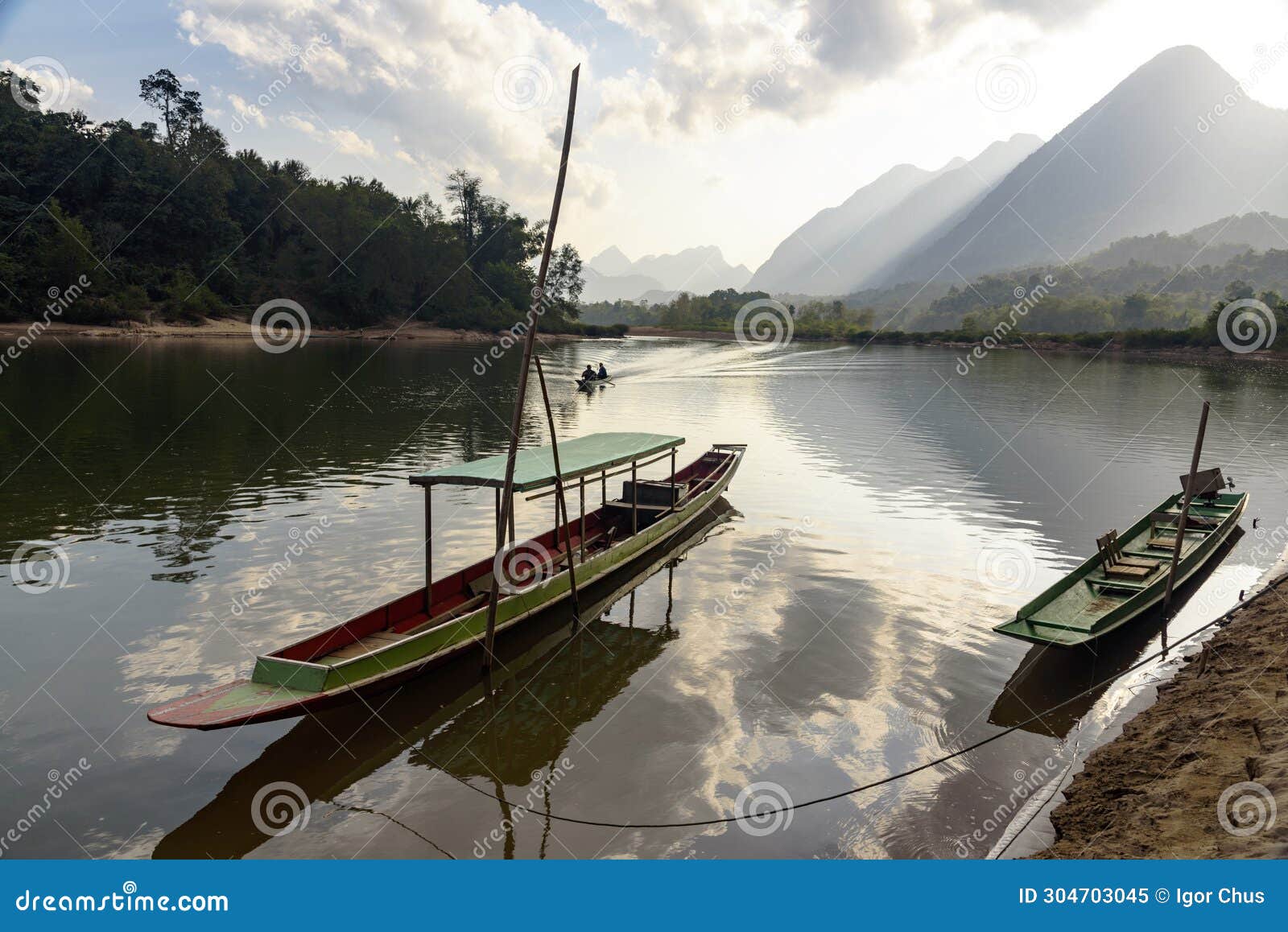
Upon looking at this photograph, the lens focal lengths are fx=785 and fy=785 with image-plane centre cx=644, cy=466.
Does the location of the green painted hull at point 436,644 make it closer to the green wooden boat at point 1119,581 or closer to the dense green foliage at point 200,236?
the green wooden boat at point 1119,581

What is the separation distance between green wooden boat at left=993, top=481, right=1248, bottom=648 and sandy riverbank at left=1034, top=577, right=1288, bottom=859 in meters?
1.43

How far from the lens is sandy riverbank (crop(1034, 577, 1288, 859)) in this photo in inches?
249

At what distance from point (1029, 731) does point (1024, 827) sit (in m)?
2.82

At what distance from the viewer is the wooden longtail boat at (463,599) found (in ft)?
29.8

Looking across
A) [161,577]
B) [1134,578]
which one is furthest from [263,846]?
[1134,578]

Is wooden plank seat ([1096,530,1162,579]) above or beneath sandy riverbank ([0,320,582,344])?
beneath

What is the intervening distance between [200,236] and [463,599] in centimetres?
8668

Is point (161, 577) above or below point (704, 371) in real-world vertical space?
below

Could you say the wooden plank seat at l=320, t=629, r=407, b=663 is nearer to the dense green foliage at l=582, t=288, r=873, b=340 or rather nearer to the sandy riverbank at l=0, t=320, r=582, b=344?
the sandy riverbank at l=0, t=320, r=582, b=344

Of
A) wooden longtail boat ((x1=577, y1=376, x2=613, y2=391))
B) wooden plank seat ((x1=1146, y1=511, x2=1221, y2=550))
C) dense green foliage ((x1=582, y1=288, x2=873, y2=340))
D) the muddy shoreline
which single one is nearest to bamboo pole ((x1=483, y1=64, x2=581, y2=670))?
wooden plank seat ((x1=1146, y1=511, x2=1221, y2=550))

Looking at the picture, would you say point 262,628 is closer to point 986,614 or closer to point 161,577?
point 161,577

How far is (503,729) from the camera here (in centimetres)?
1045

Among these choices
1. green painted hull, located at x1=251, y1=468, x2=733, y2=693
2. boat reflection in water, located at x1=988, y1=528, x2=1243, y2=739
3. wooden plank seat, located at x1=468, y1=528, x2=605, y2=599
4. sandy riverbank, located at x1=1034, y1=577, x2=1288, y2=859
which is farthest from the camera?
wooden plank seat, located at x1=468, y1=528, x2=605, y2=599

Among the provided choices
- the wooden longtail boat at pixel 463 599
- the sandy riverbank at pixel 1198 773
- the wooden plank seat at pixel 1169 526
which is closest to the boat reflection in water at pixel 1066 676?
the sandy riverbank at pixel 1198 773
